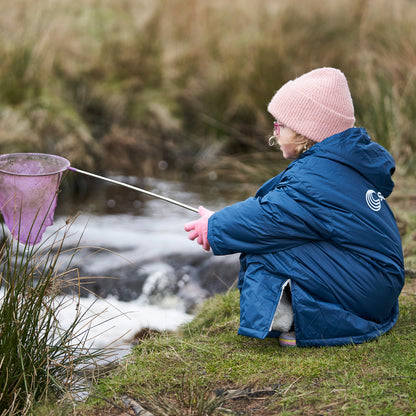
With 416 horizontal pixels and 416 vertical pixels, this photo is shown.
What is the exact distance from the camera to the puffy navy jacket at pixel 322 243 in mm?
2646

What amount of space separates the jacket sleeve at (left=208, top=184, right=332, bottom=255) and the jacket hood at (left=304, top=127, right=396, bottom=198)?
22cm

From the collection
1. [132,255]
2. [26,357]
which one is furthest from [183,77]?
[26,357]

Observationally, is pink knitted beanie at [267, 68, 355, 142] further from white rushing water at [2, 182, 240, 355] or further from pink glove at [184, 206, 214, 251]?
white rushing water at [2, 182, 240, 355]

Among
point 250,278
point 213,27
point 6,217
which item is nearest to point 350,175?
point 250,278

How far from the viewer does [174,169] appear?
7316mm

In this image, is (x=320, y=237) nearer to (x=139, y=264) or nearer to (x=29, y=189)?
(x=29, y=189)

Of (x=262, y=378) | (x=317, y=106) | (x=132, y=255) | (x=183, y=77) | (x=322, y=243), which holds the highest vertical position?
(x=317, y=106)

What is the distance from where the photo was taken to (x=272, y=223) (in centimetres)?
265

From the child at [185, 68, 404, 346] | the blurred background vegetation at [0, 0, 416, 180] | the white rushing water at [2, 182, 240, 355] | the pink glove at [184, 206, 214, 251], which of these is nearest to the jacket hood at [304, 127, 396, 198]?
the child at [185, 68, 404, 346]

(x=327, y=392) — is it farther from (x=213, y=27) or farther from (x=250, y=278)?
(x=213, y=27)

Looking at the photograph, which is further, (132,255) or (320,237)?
(132,255)

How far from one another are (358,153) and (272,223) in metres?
0.48

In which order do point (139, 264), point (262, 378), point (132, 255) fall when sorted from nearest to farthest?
point (262, 378) → point (139, 264) → point (132, 255)

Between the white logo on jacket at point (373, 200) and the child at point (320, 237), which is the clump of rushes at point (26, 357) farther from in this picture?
the white logo on jacket at point (373, 200)
